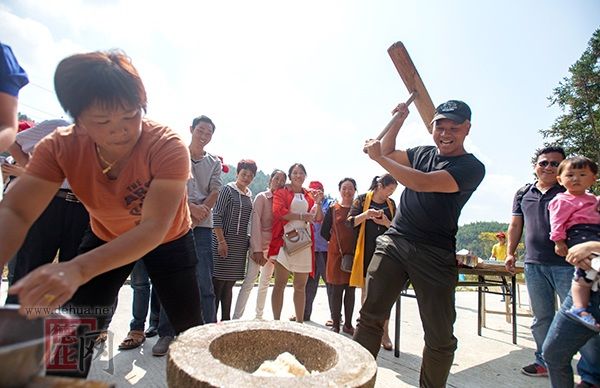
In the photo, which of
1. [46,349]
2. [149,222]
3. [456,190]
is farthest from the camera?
[456,190]

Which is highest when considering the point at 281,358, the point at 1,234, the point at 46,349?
the point at 1,234

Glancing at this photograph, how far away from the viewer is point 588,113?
2198 cm

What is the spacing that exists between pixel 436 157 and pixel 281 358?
183 centimetres

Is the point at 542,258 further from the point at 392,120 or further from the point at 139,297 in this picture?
the point at 139,297

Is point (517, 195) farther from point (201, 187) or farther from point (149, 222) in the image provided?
point (149, 222)

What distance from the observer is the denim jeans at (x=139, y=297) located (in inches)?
131

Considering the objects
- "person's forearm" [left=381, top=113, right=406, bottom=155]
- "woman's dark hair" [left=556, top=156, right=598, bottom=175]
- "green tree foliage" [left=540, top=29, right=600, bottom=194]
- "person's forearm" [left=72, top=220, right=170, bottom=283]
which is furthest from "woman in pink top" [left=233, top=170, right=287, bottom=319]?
"green tree foliage" [left=540, top=29, right=600, bottom=194]

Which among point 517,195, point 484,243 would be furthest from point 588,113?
point 484,243

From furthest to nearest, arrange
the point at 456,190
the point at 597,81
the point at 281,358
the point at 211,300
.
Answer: the point at 597,81 < the point at 211,300 < the point at 456,190 < the point at 281,358

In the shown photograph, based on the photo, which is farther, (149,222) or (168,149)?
(168,149)

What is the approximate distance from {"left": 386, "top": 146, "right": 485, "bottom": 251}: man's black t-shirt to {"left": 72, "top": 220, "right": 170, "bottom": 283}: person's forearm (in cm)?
179

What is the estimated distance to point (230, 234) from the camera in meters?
4.04

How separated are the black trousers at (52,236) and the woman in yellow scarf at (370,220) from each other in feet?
9.00

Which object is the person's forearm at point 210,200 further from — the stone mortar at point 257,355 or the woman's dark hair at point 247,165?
the stone mortar at point 257,355
